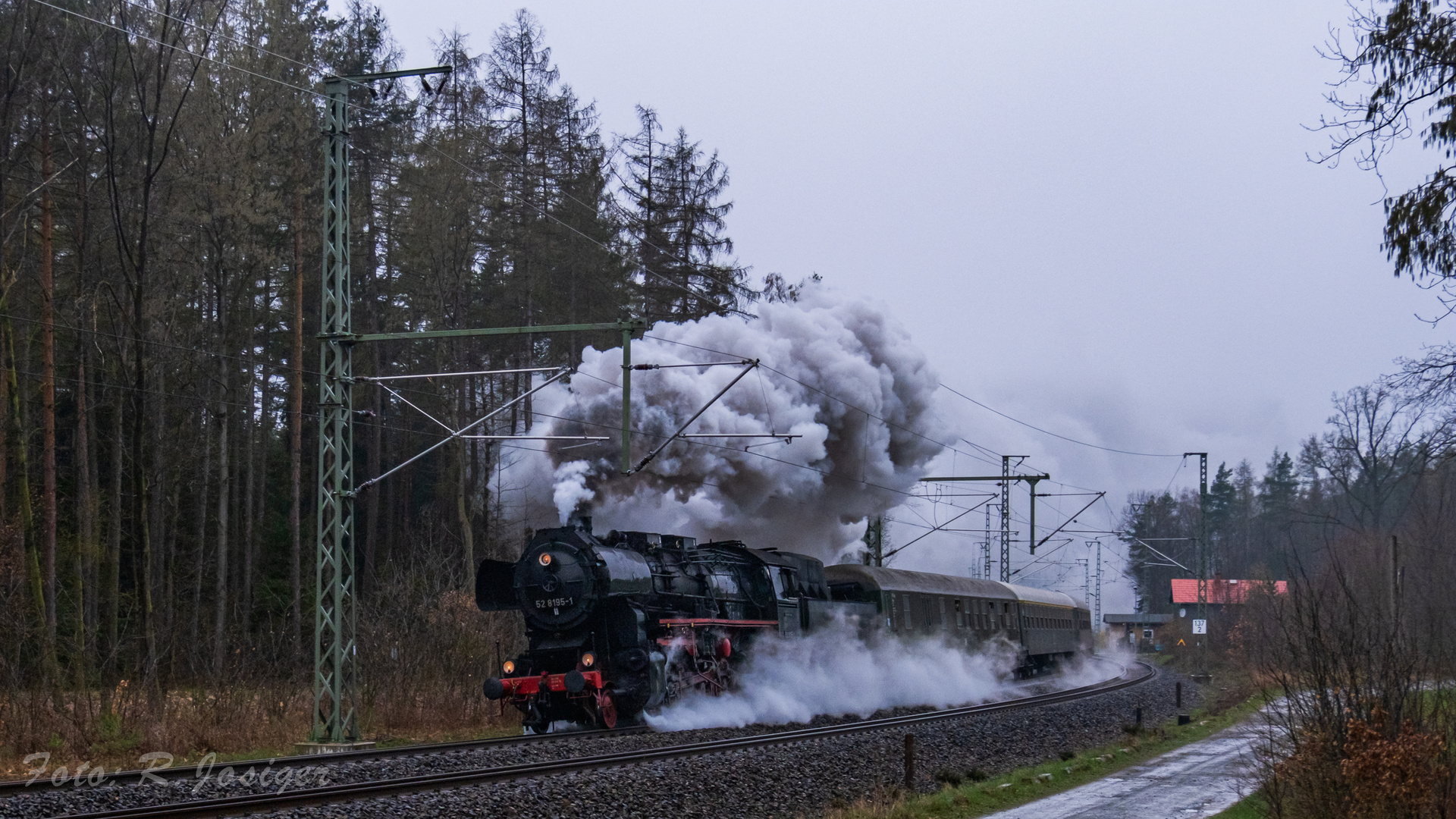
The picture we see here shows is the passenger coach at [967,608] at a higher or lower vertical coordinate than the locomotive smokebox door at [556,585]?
lower

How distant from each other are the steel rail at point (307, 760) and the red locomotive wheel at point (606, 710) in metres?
0.25

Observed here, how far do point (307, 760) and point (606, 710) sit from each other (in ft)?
18.1

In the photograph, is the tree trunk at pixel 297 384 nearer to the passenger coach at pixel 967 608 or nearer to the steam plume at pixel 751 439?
the steam plume at pixel 751 439

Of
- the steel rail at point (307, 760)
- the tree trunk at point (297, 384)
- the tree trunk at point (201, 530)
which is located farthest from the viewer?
the tree trunk at point (201, 530)

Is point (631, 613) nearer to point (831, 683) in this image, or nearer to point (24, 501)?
point (831, 683)

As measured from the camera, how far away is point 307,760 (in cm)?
1285

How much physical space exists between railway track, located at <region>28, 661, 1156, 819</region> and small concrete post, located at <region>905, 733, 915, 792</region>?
176cm

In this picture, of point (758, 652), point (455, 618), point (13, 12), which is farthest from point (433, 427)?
point (758, 652)

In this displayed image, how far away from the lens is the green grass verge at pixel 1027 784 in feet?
40.6

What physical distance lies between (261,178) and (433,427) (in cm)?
1282

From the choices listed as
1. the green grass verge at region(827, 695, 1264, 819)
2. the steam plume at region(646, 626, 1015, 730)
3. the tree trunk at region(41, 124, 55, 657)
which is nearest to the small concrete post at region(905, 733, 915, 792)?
the green grass verge at region(827, 695, 1264, 819)

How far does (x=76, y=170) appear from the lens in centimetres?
2455

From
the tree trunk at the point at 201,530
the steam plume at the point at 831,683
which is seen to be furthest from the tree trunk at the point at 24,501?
the steam plume at the point at 831,683

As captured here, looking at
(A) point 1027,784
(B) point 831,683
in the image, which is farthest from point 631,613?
(B) point 831,683
